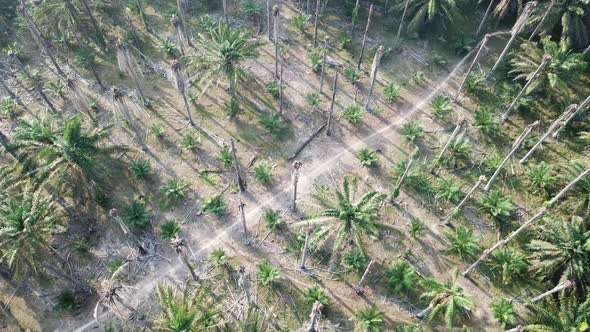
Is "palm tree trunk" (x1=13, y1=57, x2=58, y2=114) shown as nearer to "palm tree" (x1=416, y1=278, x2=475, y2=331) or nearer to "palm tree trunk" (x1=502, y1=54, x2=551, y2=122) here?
"palm tree" (x1=416, y1=278, x2=475, y2=331)

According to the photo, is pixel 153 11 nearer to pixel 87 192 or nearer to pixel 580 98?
pixel 87 192

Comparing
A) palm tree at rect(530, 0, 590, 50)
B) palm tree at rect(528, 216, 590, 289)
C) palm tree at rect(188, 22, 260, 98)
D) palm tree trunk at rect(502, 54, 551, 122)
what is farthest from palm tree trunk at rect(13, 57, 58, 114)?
palm tree at rect(530, 0, 590, 50)

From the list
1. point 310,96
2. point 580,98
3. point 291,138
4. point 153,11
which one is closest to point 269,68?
point 310,96

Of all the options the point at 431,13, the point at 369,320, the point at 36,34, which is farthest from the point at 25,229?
the point at 431,13

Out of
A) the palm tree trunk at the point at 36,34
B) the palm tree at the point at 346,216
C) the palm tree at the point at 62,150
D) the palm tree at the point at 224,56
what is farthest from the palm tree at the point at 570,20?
the palm tree trunk at the point at 36,34

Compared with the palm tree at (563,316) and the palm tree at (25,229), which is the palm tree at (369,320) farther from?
the palm tree at (25,229)
